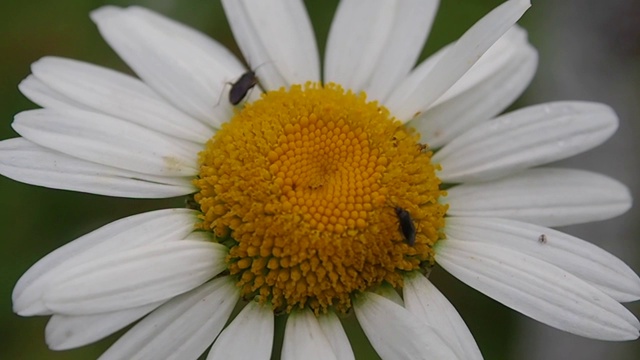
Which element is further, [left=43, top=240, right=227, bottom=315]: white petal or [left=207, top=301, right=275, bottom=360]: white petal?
[left=207, top=301, right=275, bottom=360]: white petal

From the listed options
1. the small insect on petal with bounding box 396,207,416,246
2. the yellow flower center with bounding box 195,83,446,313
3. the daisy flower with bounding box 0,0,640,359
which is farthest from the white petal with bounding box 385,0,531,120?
the small insect on petal with bounding box 396,207,416,246

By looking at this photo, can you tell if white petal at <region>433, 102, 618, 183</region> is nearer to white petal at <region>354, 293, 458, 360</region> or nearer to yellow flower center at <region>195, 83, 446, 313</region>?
yellow flower center at <region>195, 83, 446, 313</region>

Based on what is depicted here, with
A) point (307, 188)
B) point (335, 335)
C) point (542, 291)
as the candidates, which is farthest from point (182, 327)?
point (542, 291)

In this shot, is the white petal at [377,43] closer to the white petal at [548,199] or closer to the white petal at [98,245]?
the white petal at [548,199]

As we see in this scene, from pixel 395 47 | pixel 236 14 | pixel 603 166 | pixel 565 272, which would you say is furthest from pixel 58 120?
pixel 603 166

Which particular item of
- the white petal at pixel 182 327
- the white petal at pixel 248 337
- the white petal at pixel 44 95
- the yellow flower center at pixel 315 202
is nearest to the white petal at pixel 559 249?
the yellow flower center at pixel 315 202
